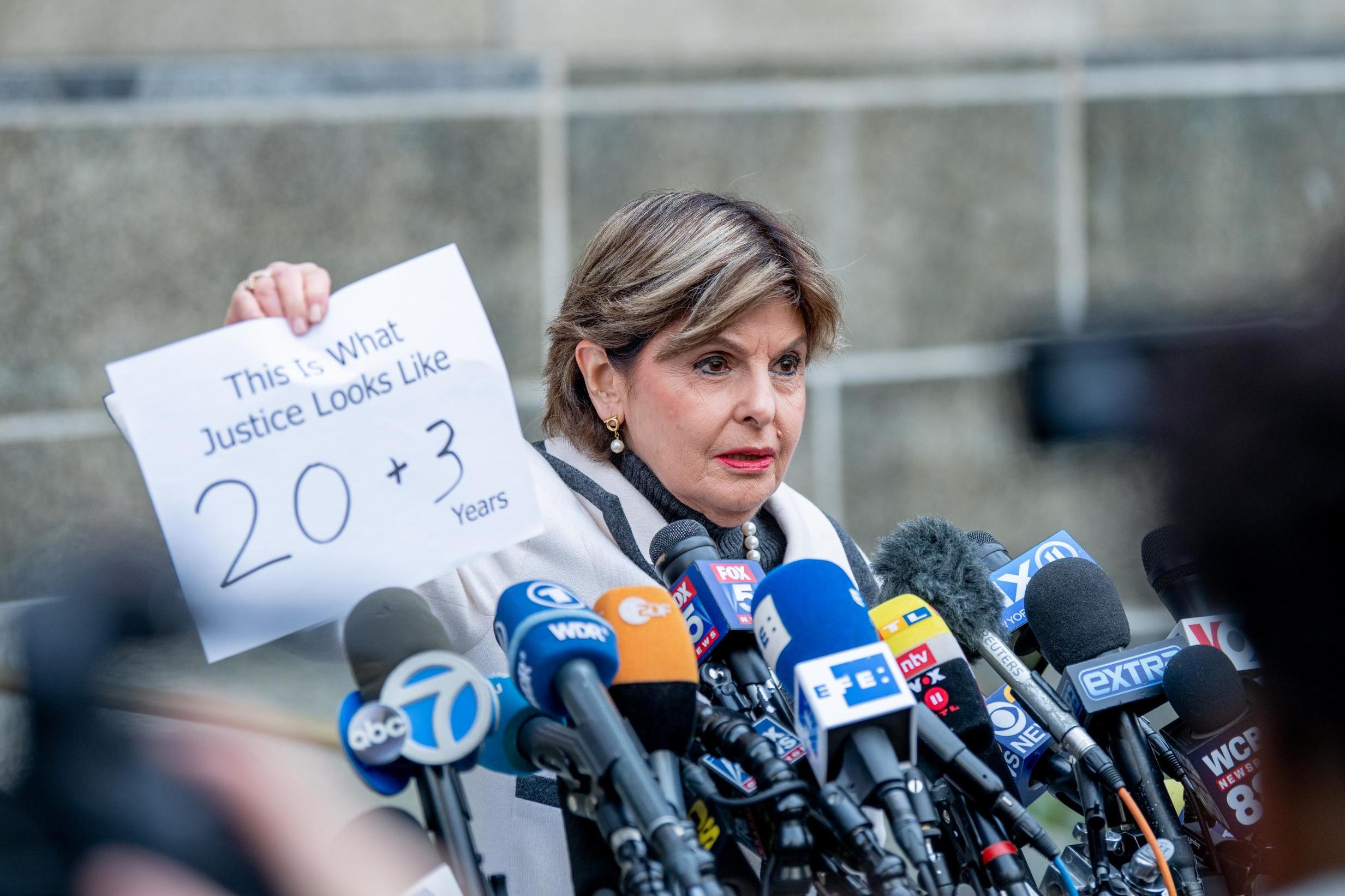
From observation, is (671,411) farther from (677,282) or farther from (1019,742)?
(1019,742)

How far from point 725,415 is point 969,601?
2.10 ft

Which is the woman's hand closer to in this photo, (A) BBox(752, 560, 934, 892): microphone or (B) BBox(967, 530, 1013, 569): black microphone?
(A) BBox(752, 560, 934, 892): microphone

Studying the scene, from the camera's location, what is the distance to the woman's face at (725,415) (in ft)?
7.95

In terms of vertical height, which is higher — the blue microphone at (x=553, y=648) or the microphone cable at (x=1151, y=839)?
the blue microphone at (x=553, y=648)

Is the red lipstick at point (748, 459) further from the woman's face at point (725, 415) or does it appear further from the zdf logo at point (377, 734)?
the zdf logo at point (377, 734)

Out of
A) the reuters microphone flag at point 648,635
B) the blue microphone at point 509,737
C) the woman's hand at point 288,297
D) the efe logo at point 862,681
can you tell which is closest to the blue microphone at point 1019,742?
the efe logo at point 862,681

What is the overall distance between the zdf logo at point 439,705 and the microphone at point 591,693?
5 centimetres

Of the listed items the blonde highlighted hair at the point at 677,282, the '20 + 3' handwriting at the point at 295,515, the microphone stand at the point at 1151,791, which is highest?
the blonde highlighted hair at the point at 677,282

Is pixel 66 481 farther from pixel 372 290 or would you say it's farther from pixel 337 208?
pixel 372 290

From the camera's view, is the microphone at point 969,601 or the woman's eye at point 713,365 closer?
the microphone at point 969,601

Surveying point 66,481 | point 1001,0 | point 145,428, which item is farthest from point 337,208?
point 145,428

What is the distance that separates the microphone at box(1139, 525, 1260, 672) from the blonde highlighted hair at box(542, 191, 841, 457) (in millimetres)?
773

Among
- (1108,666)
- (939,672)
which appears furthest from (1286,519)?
(1108,666)

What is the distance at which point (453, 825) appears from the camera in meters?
1.37
